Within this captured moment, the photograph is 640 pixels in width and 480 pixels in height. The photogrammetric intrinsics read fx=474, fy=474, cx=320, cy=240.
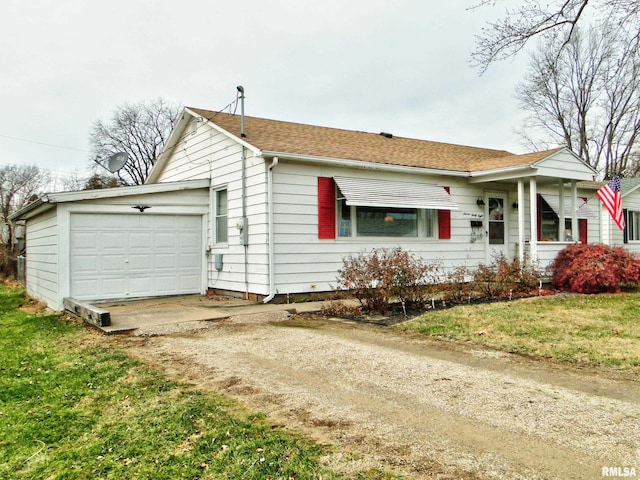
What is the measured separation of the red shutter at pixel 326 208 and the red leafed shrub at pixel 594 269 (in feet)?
19.2

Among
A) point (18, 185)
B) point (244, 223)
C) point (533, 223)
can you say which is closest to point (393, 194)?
point (244, 223)

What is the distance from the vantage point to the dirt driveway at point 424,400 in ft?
9.13

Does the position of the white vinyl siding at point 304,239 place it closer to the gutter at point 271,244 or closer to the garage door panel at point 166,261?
the gutter at point 271,244

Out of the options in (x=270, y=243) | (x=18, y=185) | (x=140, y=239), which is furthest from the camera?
(x=18, y=185)

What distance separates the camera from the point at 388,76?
1681cm

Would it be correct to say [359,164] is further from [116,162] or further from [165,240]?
[116,162]

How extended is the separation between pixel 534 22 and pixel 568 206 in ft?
21.9

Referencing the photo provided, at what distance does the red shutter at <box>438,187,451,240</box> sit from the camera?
12.1m

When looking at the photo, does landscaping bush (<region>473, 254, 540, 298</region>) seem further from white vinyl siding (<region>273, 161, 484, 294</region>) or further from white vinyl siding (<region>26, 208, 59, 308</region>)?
white vinyl siding (<region>26, 208, 59, 308</region>)

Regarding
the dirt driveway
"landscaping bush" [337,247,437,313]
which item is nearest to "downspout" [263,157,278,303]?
"landscaping bush" [337,247,437,313]

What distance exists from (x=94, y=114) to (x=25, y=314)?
110 feet

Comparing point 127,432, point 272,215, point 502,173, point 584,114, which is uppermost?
point 584,114

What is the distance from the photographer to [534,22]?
9.30 m

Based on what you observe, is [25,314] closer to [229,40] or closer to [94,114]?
[229,40]
